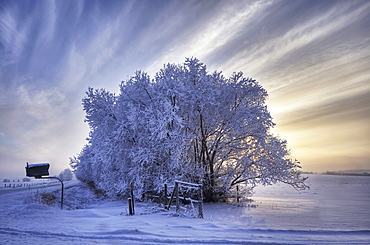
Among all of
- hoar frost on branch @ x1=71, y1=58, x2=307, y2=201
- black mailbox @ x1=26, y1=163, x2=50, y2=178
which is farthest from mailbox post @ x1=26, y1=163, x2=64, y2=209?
hoar frost on branch @ x1=71, y1=58, x2=307, y2=201

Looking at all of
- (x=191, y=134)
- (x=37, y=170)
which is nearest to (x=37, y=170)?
(x=37, y=170)

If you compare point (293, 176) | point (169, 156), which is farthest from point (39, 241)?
point (293, 176)

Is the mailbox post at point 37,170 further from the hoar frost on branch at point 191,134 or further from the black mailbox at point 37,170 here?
the hoar frost on branch at point 191,134

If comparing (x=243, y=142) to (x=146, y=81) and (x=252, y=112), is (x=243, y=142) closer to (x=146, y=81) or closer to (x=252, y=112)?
(x=252, y=112)

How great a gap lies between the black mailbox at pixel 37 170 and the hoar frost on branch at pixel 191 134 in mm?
4068

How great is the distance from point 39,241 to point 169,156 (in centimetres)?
1133

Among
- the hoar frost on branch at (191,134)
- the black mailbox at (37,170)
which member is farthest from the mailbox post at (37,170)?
the hoar frost on branch at (191,134)

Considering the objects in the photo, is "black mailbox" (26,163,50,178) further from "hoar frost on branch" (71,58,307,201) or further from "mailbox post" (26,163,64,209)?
"hoar frost on branch" (71,58,307,201)

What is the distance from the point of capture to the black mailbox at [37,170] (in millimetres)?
14617

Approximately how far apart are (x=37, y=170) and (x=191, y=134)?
10.6m

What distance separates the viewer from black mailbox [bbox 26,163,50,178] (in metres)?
14.6

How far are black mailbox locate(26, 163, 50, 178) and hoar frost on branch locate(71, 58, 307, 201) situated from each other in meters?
4.07

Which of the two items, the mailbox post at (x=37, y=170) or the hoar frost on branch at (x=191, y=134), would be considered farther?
the hoar frost on branch at (x=191, y=134)

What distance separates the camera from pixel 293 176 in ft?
55.3
